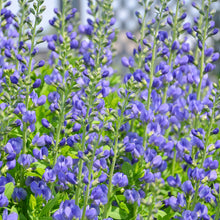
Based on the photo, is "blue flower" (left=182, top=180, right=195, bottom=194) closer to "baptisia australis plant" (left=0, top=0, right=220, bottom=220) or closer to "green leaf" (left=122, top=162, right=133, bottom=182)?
"baptisia australis plant" (left=0, top=0, right=220, bottom=220)

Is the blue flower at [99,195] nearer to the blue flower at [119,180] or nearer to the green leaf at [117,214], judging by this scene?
the blue flower at [119,180]

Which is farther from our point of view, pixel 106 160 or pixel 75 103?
pixel 75 103

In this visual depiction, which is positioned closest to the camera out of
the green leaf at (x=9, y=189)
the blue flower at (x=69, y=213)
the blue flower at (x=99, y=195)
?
the blue flower at (x=69, y=213)

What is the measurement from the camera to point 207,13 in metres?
3.47

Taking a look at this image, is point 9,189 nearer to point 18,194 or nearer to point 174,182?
point 18,194

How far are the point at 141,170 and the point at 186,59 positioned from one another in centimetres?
122

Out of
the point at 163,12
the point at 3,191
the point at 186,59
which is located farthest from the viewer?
the point at 186,59

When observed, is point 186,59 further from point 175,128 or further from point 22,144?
point 22,144

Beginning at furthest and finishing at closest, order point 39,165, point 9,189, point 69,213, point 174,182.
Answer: point 174,182 < point 39,165 < point 9,189 < point 69,213

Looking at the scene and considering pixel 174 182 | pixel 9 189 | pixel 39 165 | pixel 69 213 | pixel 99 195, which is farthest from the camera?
pixel 174 182

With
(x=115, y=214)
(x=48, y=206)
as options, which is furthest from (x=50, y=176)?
(x=115, y=214)

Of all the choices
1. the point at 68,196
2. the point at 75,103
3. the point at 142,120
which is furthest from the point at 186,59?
the point at 68,196

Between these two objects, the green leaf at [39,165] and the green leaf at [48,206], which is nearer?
the green leaf at [48,206]

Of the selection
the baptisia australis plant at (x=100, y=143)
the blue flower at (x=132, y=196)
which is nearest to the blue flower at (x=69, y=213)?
the baptisia australis plant at (x=100, y=143)
